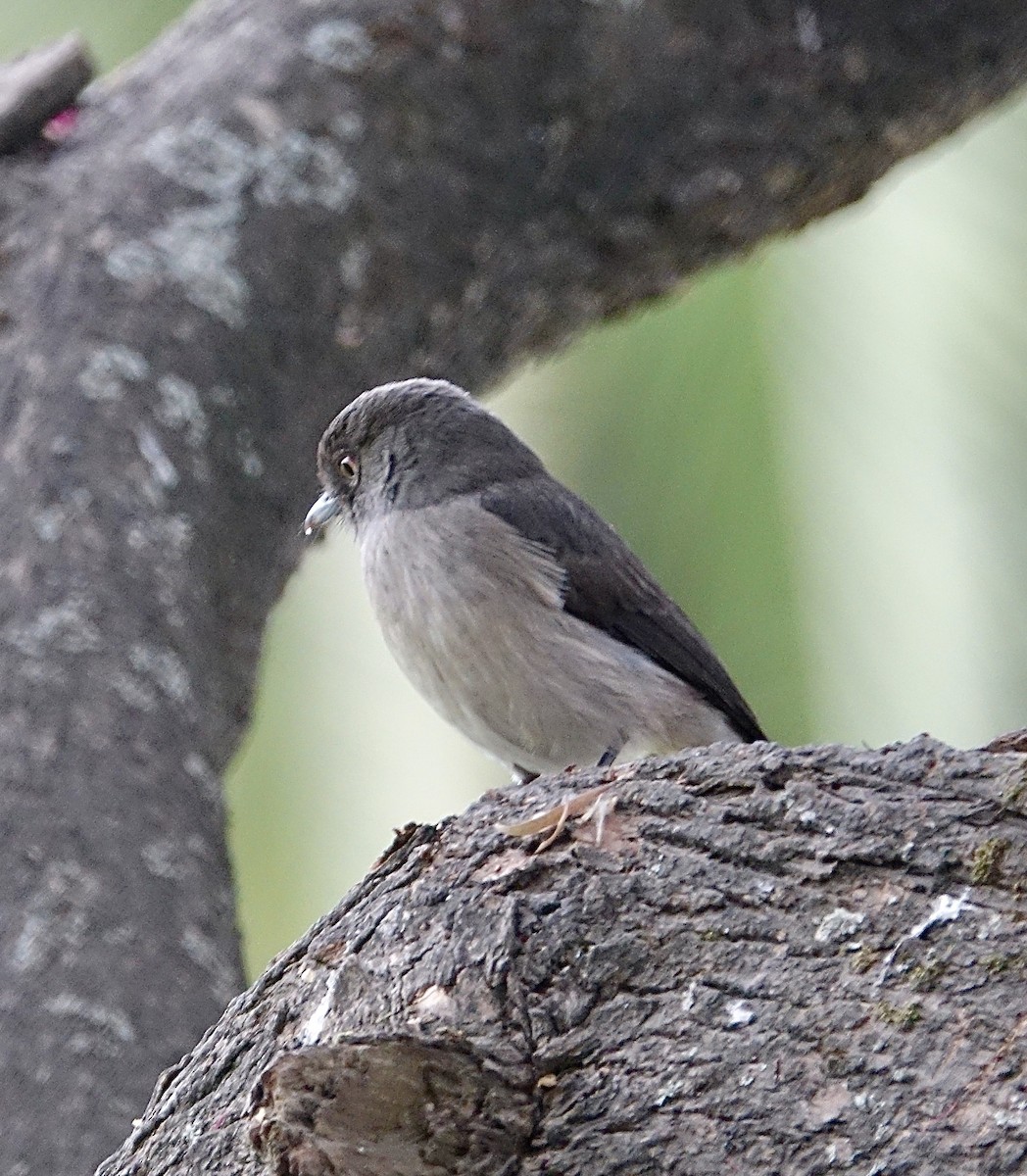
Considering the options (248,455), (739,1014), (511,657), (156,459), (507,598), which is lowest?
(739,1014)

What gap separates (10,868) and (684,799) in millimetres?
1573

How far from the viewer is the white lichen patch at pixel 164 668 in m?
3.85

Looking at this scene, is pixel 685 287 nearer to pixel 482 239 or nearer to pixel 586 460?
pixel 482 239

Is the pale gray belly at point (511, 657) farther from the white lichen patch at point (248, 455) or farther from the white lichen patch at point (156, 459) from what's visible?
the white lichen patch at point (156, 459)

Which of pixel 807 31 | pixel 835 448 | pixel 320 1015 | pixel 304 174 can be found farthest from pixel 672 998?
pixel 835 448

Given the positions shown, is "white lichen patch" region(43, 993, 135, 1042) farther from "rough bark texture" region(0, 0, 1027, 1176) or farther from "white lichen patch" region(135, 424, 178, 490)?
"white lichen patch" region(135, 424, 178, 490)

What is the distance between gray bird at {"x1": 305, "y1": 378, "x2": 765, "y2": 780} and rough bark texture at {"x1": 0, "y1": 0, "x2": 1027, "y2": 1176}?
0.16 meters

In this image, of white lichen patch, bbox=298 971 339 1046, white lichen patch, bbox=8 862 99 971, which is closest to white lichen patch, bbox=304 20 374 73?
white lichen patch, bbox=8 862 99 971

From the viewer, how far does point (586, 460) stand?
6836 mm

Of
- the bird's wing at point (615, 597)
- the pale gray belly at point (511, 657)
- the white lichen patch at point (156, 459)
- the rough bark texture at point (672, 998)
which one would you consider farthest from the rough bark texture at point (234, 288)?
the rough bark texture at point (672, 998)

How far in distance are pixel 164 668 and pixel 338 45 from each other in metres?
1.67

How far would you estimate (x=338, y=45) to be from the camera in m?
4.52

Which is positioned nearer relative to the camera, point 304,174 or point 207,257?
point 207,257

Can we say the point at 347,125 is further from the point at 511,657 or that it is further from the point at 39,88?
the point at 511,657
